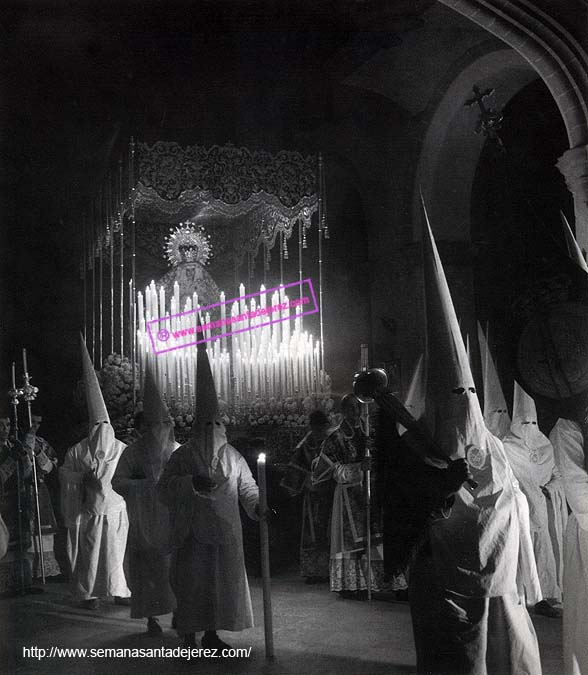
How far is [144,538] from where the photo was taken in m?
5.48

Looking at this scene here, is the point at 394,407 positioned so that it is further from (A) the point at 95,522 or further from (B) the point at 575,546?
(A) the point at 95,522

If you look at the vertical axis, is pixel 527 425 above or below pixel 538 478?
above

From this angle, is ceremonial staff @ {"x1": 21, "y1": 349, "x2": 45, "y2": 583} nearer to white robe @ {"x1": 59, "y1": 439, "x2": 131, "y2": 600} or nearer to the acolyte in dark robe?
white robe @ {"x1": 59, "y1": 439, "x2": 131, "y2": 600}

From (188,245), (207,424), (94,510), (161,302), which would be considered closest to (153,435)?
(207,424)

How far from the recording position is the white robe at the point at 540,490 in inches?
237

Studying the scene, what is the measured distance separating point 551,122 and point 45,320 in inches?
174

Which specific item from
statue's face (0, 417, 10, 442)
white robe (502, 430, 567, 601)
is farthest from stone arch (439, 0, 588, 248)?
statue's face (0, 417, 10, 442)

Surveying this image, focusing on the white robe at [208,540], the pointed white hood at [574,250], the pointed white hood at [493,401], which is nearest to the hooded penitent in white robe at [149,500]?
the white robe at [208,540]

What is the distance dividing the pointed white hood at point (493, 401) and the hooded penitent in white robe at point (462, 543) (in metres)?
1.98

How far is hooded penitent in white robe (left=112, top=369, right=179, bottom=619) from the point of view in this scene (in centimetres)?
539

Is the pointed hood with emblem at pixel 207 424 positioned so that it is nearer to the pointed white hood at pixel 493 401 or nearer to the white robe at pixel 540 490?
the pointed white hood at pixel 493 401

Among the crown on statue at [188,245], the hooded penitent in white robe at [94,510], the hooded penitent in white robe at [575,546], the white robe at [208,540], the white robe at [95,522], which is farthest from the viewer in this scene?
the crown on statue at [188,245]

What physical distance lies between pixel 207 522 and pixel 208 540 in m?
0.10

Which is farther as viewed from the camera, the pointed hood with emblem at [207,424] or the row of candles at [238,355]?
the row of candles at [238,355]
